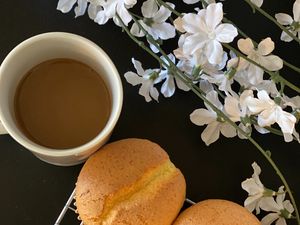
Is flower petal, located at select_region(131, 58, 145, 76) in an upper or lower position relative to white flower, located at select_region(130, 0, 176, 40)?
lower

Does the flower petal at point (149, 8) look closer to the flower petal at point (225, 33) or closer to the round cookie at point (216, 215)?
the flower petal at point (225, 33)

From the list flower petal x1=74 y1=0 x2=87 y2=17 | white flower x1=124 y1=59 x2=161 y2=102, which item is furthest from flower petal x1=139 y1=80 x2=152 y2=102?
flower petal x1=74 y1=0 x2=87 y2=17

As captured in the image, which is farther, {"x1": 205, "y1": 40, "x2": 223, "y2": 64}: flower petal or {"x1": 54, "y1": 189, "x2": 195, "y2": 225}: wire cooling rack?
{"x1": 54, "y1": 189, "x2": 195, "y2": 225}: wire cooling rack

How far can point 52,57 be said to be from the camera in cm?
68

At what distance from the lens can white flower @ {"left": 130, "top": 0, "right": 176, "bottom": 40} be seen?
2.22 feet

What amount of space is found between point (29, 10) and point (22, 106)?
13 cm

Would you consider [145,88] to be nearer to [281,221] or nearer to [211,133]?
[211,133]

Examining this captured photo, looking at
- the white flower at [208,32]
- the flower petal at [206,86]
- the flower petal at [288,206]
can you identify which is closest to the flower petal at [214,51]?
the white flower at [208,32]

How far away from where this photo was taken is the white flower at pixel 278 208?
0.72 m

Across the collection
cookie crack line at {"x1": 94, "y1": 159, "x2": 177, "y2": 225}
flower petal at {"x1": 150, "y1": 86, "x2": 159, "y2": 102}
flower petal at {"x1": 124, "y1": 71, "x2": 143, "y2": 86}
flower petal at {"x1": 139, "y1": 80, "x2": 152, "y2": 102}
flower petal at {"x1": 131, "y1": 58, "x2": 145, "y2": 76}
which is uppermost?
flower petal at {"x1": 131, "y1": 58, "x2": 145, "y2": 76}

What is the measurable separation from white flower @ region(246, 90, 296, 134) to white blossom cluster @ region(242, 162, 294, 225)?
11 centimetres

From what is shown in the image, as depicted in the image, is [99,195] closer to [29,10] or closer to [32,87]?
[32,87]

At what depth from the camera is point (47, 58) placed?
2.23ft

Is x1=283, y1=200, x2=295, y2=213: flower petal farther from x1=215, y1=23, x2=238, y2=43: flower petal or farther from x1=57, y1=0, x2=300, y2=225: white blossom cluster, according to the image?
x1=215, y1=23, x2=238, y2=43: flower petal
